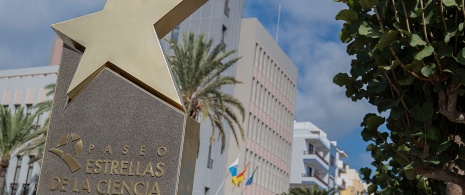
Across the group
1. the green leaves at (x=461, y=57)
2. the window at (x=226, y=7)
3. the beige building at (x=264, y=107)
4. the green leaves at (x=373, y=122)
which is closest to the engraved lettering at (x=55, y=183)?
the green leaves at (x=373, y=122)

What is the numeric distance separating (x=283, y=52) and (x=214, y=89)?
29827 mm

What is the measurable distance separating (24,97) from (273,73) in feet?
67.2

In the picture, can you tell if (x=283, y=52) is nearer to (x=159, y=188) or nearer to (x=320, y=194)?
(x=320, y=194)

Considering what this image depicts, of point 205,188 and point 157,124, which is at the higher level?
point 205,188

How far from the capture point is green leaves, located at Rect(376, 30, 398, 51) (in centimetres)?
690

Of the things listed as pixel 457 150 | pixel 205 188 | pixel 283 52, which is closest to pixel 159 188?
pixel 457 150

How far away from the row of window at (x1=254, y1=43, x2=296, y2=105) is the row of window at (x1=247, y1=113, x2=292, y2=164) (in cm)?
396

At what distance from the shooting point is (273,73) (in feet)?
188

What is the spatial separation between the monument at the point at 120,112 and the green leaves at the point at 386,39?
2447mm

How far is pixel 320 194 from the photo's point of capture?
152 feet

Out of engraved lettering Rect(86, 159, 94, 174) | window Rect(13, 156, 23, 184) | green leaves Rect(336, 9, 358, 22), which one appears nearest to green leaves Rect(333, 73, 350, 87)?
green leaves Rect(336, 9, 358, 22)

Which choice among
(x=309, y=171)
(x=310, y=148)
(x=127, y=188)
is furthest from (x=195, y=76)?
(x=310, y=148)

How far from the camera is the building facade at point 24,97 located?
45.8 m

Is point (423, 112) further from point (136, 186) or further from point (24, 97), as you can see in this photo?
point (24, 97)
